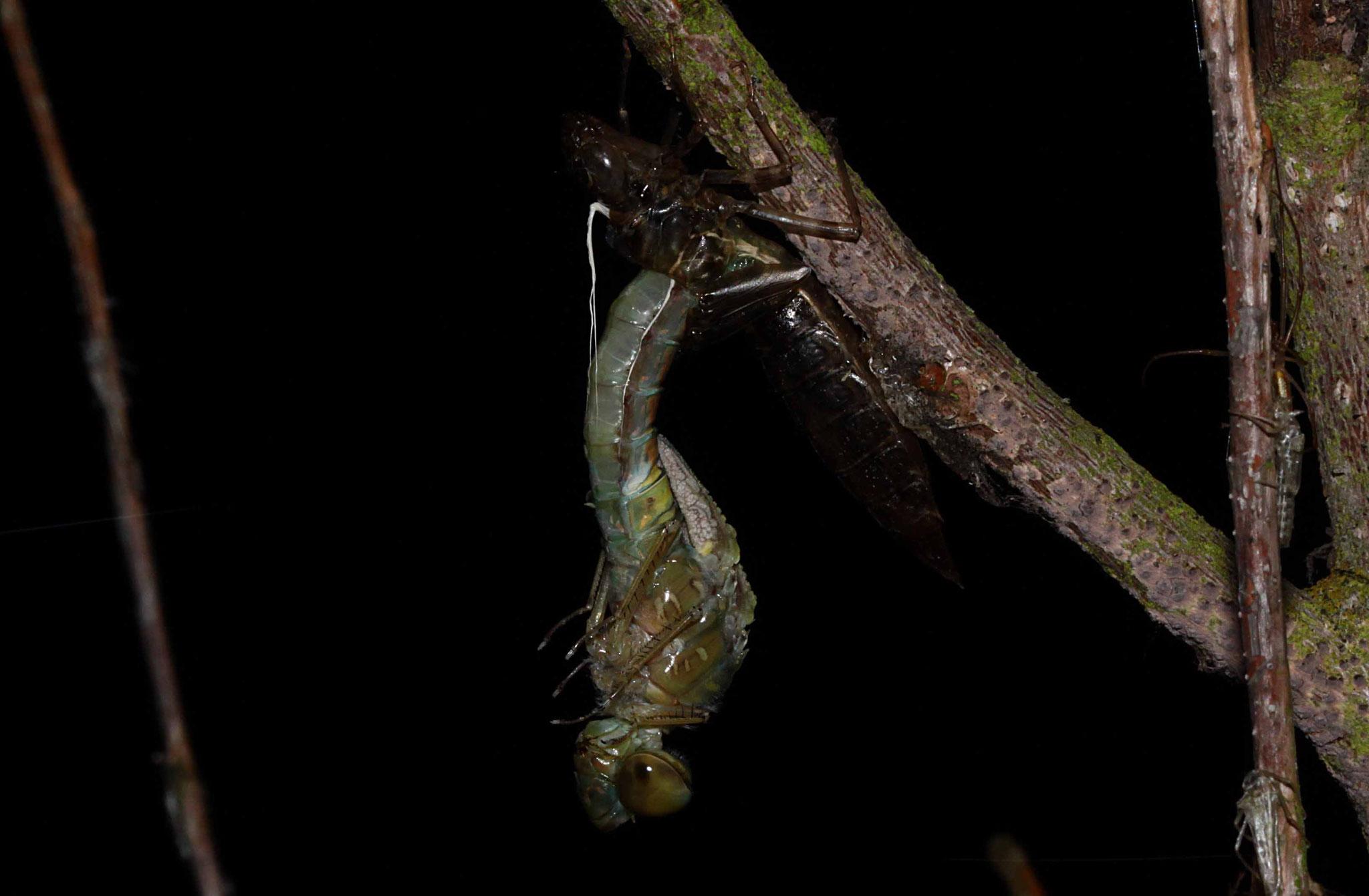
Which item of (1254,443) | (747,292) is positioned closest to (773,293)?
(747,292)

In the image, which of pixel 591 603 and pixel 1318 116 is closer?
pixel 1318 116

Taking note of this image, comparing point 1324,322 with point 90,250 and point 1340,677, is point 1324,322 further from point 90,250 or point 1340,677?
point 90,250

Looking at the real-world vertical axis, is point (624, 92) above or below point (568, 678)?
above

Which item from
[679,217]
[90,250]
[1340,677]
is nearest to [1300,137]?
[1340,677]

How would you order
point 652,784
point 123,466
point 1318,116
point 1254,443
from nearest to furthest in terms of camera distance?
1. point 123,466
2. point 1254,443
3. point 1318,116
4. point 652,784

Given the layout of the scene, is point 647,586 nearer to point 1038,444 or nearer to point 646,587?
point 646,587

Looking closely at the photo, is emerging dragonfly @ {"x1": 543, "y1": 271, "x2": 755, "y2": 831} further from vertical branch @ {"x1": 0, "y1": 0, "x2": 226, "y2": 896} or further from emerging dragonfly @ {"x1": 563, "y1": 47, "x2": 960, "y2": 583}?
vertical branch @ {"x1": 0, "y1": 0, "x2": 226, "y2": 896}

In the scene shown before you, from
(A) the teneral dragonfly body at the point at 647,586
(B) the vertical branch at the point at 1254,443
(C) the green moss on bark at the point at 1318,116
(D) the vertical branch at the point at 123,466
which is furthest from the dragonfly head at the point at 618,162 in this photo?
(D) the vertical branch at the point at 123,466
